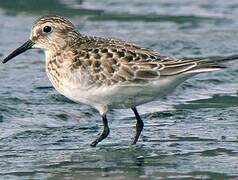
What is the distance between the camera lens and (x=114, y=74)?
34.8 feet

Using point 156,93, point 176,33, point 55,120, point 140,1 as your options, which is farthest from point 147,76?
point 140,1

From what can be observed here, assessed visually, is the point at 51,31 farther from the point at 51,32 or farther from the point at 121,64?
the point at 121,64

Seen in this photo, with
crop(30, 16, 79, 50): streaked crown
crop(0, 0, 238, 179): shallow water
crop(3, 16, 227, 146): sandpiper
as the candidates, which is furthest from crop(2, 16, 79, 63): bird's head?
crop(0, 0, 238, 179): shallow water

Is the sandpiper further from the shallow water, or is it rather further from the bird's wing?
the shallow water

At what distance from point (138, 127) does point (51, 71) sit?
1.21m

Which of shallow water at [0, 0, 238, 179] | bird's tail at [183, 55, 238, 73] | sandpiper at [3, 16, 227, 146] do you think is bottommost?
shallow water at [0, 0, 238, 179]

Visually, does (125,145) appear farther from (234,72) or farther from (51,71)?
(234,72)

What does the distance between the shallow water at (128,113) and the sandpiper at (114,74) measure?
0.54m

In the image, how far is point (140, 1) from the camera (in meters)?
19.4

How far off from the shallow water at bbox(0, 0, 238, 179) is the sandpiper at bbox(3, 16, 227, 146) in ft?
1.76

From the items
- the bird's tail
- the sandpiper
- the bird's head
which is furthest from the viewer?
the bird's head

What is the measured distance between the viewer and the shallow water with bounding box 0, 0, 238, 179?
9.78 m

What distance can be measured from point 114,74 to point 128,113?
6.85ft

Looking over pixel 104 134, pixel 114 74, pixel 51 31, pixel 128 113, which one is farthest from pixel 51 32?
pixel 128 113
